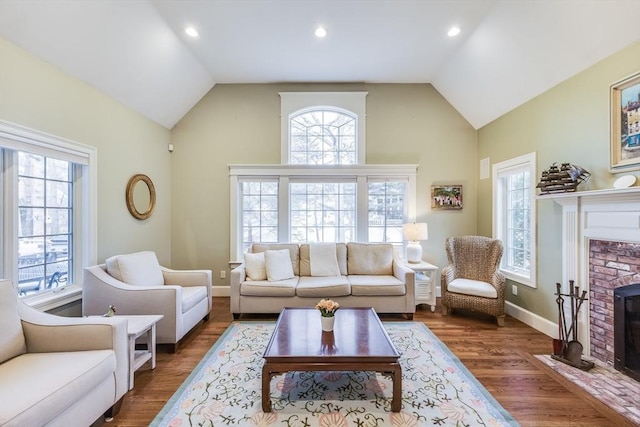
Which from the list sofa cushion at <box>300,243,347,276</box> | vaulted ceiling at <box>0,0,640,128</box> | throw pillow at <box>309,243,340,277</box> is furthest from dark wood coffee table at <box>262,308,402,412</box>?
vaulted ceiling at <box>0,0,640,128</box>

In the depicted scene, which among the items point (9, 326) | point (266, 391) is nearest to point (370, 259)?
point (266, 391)

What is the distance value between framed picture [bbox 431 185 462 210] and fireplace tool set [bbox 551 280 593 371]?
1.94 meters

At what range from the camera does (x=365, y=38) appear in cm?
338

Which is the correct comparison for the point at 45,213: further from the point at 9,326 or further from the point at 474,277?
the point at 474,277

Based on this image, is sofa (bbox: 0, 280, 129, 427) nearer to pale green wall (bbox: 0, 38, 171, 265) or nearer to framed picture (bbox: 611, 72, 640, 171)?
pale green wall (bbox: 0, 38, 171, 265)

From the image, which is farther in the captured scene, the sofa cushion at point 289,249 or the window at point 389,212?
the window at point 389,212

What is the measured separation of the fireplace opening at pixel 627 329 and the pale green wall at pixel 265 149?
220 centimetres

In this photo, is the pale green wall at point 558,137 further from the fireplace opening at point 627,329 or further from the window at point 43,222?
the window at point 43,222

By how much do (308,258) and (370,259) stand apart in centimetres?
90

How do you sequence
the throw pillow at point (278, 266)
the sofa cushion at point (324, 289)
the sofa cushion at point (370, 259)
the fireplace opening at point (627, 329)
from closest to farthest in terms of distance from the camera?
the fireplace opening at point (627, 329)
the sofa cushion at point (324, 289)
the throw pillow at point (278, 266)
the sofa cushion at point (370, 259)

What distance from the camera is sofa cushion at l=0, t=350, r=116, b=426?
128cm

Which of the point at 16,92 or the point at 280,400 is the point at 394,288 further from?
the point at 16,92

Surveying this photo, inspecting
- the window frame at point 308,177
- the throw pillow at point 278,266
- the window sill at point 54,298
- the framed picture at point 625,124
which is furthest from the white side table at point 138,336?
the framed picture at point 625,124

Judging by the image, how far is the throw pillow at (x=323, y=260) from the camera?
3902 millimetres
